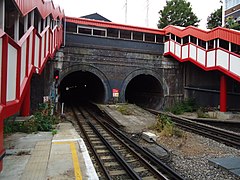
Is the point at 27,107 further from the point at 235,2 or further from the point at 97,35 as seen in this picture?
the point at 235,2

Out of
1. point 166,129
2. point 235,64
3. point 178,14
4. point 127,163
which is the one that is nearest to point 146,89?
point 235,64

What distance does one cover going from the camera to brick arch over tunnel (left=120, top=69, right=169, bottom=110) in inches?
713

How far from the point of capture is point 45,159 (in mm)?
5258

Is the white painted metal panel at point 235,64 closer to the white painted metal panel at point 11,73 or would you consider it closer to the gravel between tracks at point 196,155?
the gravel between tracks at point 196,155

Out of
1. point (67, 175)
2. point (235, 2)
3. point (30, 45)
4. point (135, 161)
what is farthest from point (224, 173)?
point (235, 2)

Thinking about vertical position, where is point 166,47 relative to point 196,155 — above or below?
above

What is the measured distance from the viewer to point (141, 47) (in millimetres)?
18625

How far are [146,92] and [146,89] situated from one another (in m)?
0.32

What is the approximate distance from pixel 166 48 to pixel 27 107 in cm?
1354

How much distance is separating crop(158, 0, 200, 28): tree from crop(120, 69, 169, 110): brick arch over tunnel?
18.9 m

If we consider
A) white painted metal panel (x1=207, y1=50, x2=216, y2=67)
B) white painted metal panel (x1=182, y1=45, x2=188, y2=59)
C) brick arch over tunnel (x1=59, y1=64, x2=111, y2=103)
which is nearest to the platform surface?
brick arch over tunnel (x1=59, y1=64, x2=111, y2=103)

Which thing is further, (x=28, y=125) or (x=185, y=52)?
(x=185, y=52)

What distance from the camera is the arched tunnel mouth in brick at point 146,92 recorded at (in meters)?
19.9

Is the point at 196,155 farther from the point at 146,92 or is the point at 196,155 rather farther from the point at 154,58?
the point at 146,92
